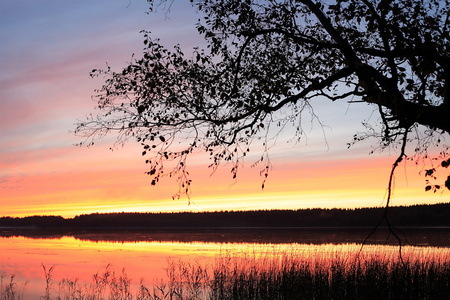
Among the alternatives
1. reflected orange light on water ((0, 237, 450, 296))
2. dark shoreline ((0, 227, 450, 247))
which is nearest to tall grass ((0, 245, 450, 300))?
reflected orange light on water ((0, 237, 450, 296))

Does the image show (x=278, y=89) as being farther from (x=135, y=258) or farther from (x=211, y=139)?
(x=135, y=258)

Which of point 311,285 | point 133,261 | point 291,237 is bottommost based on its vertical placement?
point 133,261

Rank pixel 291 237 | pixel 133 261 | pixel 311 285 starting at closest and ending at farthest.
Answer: pixel 311 285, pixel 133 261, pixel 291 237

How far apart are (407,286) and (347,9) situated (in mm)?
7565

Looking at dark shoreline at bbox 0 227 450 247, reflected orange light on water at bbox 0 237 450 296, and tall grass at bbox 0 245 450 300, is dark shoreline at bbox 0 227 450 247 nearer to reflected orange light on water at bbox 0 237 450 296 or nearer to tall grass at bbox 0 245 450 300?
reflected orange light on water at bbox 0 237 450 296

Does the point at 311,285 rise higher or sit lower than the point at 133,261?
higher

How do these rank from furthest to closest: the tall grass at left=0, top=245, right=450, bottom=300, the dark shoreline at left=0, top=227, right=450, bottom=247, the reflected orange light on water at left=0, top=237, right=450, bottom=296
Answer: the dark shoreline at left=0, top=227, right=450, bottom=247 → the reflected orange light on water at left=0, top=237, right=450, bottom=296 → the tall grass at left=0, top=245, right=450, bottom=300

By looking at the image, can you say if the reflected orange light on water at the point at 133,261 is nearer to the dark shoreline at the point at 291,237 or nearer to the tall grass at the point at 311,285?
the tall grass at the point at 311,285

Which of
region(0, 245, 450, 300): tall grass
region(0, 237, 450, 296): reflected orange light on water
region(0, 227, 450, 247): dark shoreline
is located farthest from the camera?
region(0, 227, 450, 247): dark shoreline


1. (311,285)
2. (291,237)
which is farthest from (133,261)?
(291,237)

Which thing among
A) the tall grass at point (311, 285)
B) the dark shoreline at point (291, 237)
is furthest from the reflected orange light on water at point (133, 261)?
the dark shoreline at point (291, 237)

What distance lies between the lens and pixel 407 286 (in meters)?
14.6

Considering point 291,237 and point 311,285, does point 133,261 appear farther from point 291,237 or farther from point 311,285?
point 291,237

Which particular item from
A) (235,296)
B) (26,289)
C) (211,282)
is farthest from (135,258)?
(235,296)
